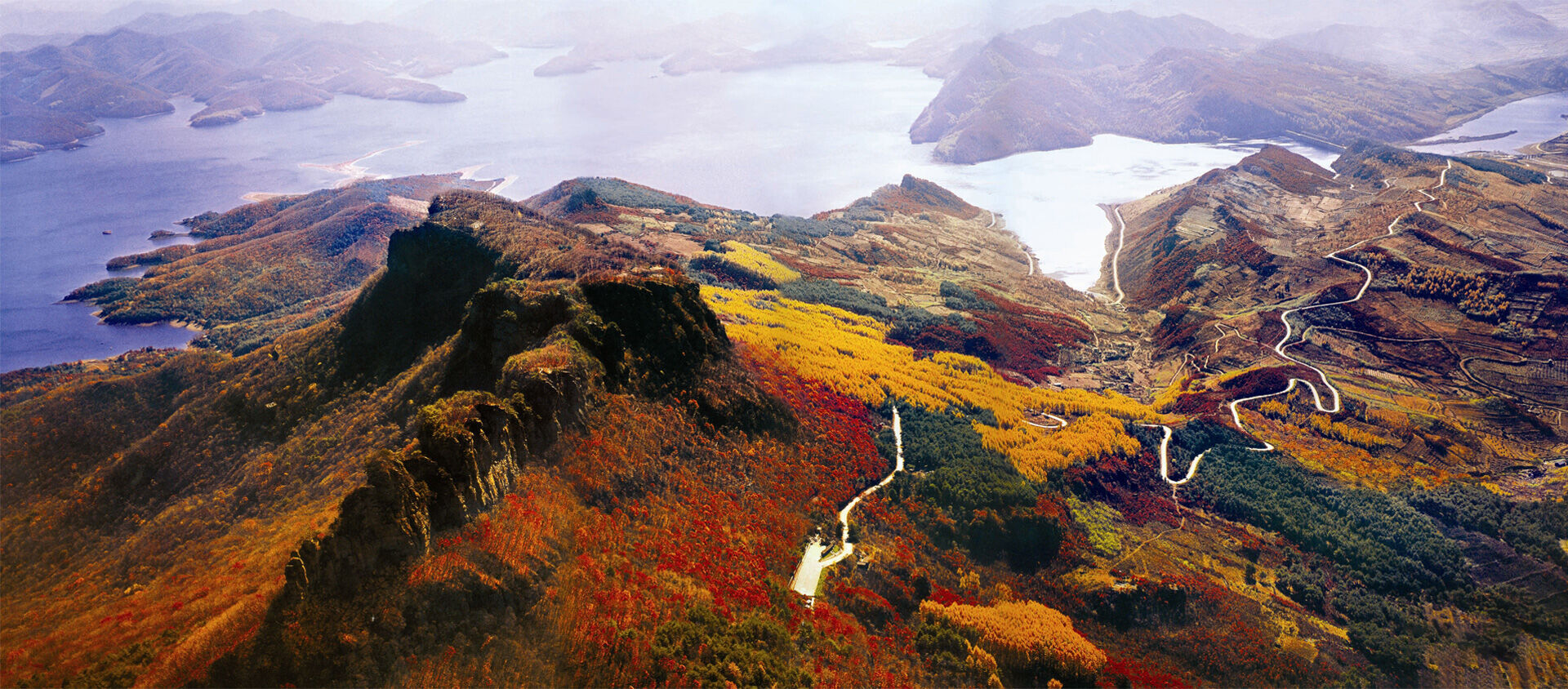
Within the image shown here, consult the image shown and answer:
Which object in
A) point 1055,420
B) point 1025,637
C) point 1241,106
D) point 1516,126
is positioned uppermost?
point 1241,106

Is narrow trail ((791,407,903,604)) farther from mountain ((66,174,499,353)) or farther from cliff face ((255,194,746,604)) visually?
mountain ((66,174,499,353))

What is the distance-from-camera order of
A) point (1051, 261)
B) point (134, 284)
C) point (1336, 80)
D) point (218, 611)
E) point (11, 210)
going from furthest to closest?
point (1336, 80)
point (11, 210)
point (1051, 261)
point (134, 284)
point (218, 611)

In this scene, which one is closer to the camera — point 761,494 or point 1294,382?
point 761,494

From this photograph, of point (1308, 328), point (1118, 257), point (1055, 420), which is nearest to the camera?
point (1055, 420)

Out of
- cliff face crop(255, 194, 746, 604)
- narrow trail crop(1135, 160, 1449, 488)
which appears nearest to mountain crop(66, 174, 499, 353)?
cliff face crop(255, 194, 746, 604)

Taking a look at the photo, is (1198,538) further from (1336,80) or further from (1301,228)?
(1336,80)

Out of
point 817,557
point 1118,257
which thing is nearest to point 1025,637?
point 817,557

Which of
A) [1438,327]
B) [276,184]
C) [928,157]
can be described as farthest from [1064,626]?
[276,184]

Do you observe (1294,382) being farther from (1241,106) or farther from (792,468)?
(1241,106)
